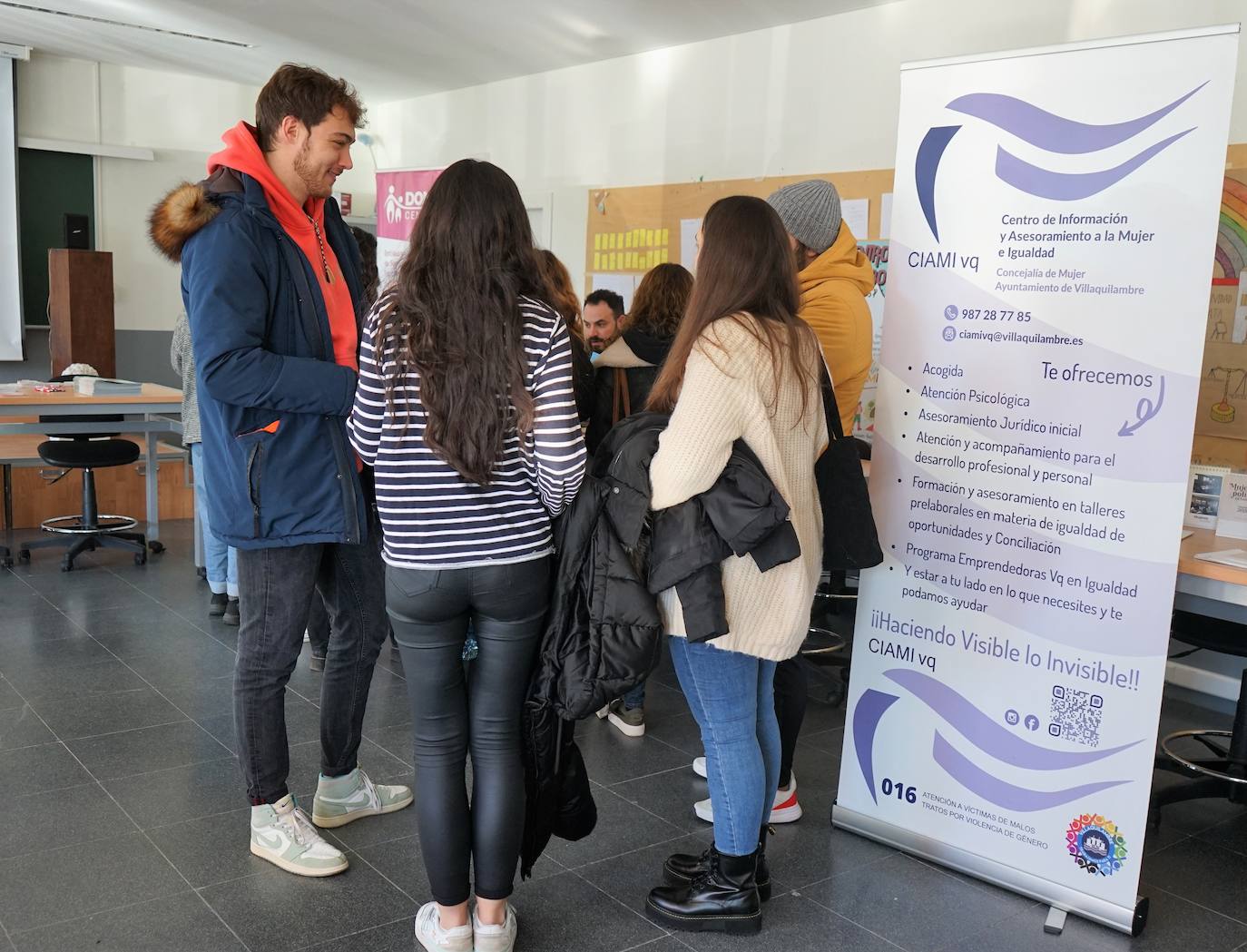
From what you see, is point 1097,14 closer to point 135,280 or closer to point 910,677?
point 910,677

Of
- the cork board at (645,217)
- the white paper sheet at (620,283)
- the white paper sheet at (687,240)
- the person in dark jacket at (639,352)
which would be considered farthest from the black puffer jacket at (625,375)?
the white paper sheet at (620,283)

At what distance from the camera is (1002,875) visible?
2.54 m

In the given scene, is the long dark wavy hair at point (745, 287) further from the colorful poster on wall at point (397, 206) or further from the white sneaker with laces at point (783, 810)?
the colorful poster on wall at point (397, 206)

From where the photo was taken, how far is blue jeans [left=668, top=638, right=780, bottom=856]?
218 cm

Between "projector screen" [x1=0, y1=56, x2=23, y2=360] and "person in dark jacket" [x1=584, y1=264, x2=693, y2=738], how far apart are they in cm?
656

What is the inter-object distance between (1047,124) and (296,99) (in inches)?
62.9

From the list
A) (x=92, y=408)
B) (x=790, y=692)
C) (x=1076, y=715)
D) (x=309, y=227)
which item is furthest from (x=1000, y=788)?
(x=92, y=408)

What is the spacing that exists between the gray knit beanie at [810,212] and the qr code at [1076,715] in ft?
4.03

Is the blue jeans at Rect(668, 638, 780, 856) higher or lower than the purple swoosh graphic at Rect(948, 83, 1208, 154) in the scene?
lower

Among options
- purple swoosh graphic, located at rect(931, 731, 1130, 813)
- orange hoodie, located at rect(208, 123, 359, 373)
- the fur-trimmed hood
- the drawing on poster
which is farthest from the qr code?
the drawing on poster

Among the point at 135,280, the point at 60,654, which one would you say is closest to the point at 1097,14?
the point at 60,654

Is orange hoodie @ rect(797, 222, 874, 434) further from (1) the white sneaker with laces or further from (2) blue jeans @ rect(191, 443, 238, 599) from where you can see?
(2) blue jeans @ rect(191, 443, 238, 599)

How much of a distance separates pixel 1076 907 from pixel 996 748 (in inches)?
14.8

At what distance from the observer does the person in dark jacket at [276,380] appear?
2.16 m
